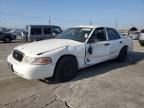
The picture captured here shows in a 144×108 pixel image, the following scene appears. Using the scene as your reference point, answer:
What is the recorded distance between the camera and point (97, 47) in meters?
5.94

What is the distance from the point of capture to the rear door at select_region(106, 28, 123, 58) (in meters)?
6.77

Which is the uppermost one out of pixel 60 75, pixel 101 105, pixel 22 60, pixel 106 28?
pixel 106 28

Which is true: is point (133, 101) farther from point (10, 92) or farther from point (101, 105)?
point (10, 92)

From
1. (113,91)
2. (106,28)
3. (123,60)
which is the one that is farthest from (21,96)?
(123,60)

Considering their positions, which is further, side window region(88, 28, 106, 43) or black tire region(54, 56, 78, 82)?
side window region(88, 28, 106, 43)

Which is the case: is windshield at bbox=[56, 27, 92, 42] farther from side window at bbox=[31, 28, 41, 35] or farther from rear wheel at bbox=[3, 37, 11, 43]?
A: rear wheel at bbox=[3, 37, 11, 43]

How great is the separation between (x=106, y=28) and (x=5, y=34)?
16019mm

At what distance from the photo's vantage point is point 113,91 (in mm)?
4449

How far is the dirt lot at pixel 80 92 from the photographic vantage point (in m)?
3.79

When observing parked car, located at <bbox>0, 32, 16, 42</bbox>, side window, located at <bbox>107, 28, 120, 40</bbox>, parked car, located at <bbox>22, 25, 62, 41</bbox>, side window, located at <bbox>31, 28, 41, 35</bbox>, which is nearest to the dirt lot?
side window, located at <bbox>107, 28, 120, 40</bbox>

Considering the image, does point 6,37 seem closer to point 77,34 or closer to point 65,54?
point 77,34

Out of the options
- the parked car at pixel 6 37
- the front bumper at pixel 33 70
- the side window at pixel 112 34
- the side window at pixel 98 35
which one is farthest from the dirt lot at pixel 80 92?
the parked car at pixel 6 37

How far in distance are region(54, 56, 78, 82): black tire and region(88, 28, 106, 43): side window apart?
3.16 feet

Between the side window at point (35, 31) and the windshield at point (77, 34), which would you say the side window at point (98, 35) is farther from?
the side window at point (35, 31)
